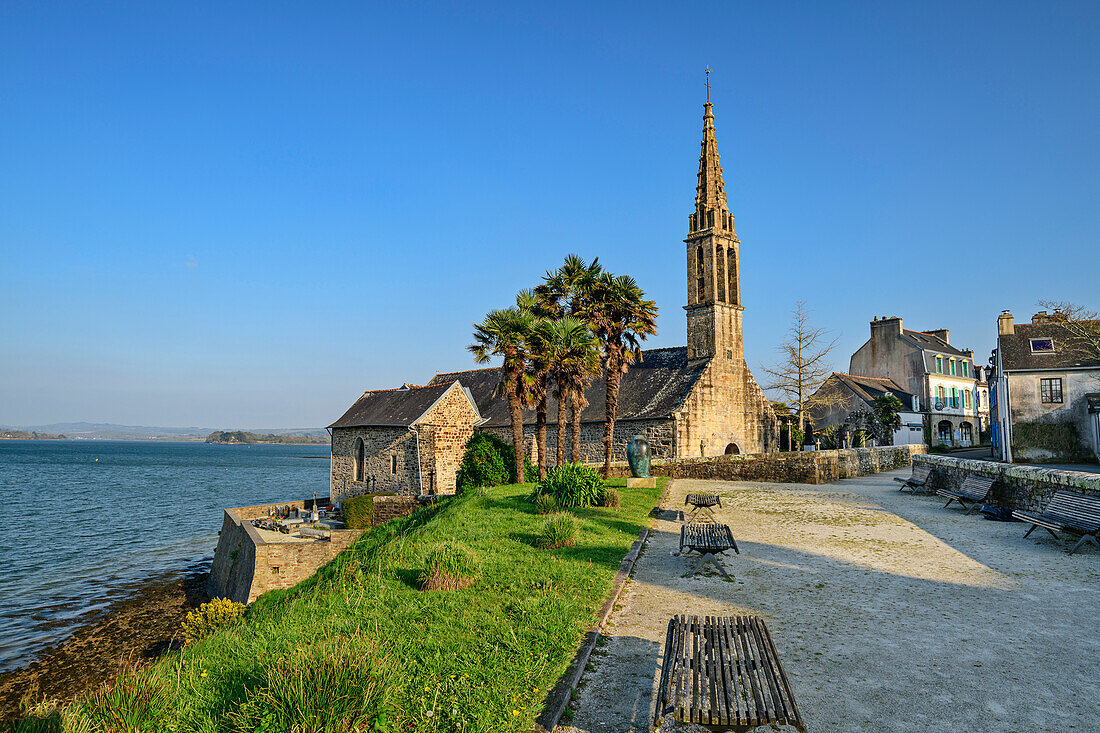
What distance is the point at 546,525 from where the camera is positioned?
11.5 meters

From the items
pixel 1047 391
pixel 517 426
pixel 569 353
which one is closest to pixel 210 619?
pixel 517 426

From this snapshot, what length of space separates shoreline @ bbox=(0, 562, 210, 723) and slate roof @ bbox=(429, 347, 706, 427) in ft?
54.4

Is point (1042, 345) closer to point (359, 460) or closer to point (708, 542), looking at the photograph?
point (708, 542)

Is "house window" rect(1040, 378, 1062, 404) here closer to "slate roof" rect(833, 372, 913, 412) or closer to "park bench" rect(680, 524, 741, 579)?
"slate roof" rect(833, 372, 913, 412)

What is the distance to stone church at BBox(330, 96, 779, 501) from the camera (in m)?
32.1

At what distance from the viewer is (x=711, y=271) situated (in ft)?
116

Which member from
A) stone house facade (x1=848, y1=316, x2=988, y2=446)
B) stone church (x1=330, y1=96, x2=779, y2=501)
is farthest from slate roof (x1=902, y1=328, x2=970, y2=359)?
stone church (x1=330, y1=96, x2=779, y2=501)

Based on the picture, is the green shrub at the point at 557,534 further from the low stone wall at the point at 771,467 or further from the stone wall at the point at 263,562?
the low stone wall at the point at 771,467

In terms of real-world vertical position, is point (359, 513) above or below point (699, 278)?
below

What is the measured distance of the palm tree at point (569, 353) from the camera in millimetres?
23422

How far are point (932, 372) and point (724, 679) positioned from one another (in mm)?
49291

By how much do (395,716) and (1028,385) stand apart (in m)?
36.9

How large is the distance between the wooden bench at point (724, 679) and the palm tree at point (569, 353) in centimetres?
1749

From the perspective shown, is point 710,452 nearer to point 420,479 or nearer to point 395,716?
point 420,479
